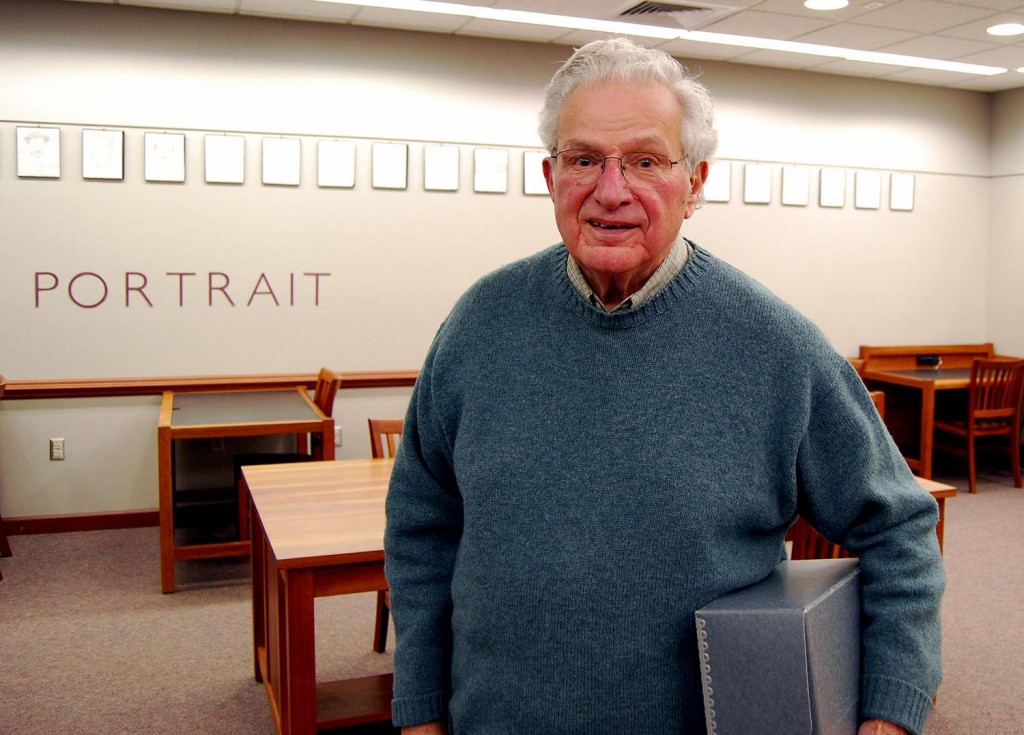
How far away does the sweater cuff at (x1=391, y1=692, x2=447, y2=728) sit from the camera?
1388 mm

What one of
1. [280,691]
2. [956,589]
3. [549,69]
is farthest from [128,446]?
[956,589]

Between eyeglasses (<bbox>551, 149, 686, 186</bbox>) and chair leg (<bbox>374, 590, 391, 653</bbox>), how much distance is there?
254cm

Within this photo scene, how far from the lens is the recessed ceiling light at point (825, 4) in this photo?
4828 mm

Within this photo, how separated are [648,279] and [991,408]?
5901 mm

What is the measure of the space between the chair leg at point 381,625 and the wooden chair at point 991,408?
4.32 meters

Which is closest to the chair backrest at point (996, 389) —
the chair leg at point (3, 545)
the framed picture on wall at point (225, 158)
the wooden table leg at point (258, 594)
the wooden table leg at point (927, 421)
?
the wooden table leg at point (927, 421)

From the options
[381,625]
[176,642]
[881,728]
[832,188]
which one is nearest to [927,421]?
[832,188]

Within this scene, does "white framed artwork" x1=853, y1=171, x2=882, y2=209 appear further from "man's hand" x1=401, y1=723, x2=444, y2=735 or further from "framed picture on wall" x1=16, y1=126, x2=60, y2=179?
"man's hand" x1=401, y1=723, x2=444, y2=735

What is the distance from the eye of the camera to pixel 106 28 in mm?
5062

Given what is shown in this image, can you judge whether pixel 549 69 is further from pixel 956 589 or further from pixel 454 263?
pixel 956 589

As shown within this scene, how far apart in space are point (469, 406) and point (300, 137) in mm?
4477

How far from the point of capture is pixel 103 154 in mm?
5094

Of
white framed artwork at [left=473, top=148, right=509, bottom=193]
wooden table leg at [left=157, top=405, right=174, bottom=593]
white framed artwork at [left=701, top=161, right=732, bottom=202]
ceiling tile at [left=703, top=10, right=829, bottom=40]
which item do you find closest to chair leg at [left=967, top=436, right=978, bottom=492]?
white framed artwork at [left=701, top=161, right=732, bottom=202]

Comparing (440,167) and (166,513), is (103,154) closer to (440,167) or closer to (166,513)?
(440,167)
